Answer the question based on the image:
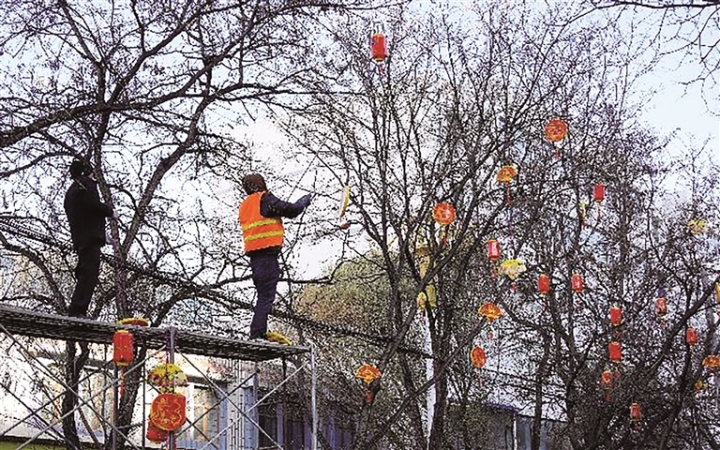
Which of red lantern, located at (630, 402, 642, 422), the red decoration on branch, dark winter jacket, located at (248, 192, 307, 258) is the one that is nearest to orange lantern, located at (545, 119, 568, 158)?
the red decoration on branch

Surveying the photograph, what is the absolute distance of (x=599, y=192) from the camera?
1877cm

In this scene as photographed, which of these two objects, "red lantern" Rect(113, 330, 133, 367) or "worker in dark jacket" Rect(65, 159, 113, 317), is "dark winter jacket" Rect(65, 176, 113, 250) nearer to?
"worker in dark jacket" Rect(65, 159, 113, 317)

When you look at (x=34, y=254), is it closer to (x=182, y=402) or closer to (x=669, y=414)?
(x=182, y=402)

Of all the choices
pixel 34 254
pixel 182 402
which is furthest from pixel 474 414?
pixel 182 402

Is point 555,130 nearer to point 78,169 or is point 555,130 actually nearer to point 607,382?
point 607,382

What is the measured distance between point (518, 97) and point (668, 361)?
20.3 ft

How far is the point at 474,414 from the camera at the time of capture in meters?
23.4

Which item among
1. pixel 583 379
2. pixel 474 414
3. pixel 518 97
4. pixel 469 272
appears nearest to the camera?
pixel 518 97

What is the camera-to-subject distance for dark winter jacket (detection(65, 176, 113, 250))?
33.2 ft

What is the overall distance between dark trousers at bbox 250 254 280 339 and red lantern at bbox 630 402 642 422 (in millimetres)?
9647

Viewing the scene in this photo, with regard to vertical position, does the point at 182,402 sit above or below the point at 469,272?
below

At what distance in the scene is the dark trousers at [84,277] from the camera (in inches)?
399

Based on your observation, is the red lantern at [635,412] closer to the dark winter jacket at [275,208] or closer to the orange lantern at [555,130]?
the orange lantern at [555,130]

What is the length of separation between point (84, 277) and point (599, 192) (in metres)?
10.9
